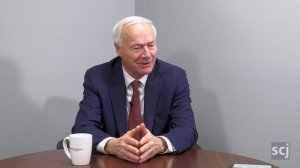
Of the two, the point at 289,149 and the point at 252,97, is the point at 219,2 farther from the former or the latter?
the point at 289,149

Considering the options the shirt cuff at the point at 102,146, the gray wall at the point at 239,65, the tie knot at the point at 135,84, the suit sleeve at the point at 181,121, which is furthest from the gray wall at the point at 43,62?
the shirt cuff at the point at 102,146

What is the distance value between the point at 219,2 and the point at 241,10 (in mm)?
163

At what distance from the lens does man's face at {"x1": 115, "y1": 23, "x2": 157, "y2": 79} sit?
1.91 metres

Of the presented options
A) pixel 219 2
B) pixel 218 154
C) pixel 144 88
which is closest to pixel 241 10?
pixel 219 2

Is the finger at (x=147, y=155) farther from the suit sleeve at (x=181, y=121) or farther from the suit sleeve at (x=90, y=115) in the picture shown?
the suit sleeve at (x=90, y=115)

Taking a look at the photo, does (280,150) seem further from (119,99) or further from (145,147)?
(145,147)

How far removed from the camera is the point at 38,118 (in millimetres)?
2479

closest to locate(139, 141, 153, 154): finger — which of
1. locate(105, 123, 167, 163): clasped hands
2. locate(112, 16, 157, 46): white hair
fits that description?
locate(105, 123, 167, 163): clasped hands

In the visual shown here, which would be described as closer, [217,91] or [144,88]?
[144,88]

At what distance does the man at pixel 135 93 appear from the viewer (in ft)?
6.18

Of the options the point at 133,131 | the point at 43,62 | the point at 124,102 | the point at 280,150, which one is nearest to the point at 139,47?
the point at 124,102

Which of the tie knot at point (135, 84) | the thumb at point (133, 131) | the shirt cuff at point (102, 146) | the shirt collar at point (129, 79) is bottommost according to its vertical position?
the shirt cuff at point (102, 146)

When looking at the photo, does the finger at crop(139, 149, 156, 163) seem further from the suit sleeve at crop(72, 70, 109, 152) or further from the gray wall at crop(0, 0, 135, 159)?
the gray wall at crop(0, 0, 135, 159)

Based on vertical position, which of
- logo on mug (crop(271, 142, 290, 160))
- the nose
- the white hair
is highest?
the white hair
